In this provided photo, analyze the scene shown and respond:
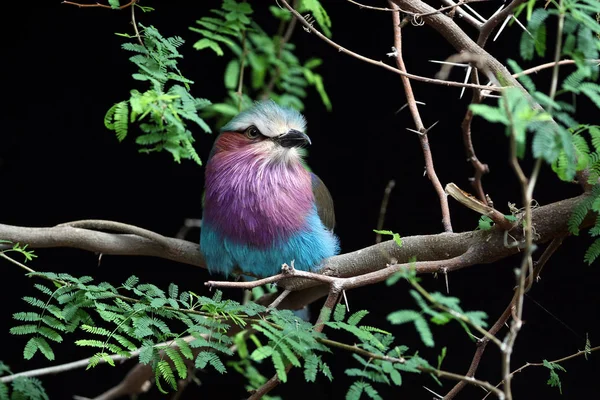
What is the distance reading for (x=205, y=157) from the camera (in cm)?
300

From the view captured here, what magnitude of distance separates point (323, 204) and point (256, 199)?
252 mm

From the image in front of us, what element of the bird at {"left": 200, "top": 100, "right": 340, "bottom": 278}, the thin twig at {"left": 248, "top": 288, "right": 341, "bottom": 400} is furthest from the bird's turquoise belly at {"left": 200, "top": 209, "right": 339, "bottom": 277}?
the thin twig at {"left": 248, "top": 288, "right": 341, "bottom": 400}

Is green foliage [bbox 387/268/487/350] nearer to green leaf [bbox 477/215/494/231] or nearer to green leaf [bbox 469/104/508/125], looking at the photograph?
green leaf [bbox 469/104/508/125]

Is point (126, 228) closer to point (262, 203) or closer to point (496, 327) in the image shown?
point (262, 203)

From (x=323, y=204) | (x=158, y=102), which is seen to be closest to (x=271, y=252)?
(x=323, y=204)

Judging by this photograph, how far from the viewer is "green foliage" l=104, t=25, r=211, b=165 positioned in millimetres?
1829

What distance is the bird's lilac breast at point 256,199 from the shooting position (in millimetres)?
2121

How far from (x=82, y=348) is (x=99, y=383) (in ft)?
0.85

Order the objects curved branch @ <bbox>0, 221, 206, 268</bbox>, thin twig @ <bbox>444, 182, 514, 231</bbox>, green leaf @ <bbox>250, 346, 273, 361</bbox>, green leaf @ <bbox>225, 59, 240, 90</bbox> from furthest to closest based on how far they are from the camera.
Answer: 1. green leaf @ <bbox>225, 59, 240, 90</bbox>
2. curved branch @ <bbox>0, 221, 206, 268</bbox>
3. thin twig @ <bbox>444, 182, 514, 231</bbox>
4. green leaf @ <bbox>250, 346, 273, 361</bbox>

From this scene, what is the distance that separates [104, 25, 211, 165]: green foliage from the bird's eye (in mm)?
191

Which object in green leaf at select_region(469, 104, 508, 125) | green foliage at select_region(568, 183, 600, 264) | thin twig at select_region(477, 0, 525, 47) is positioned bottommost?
green foliage at select_region(568, 183, 600, 264)

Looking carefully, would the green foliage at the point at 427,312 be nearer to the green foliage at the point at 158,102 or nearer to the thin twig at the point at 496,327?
the thin twig at the point at 496,327

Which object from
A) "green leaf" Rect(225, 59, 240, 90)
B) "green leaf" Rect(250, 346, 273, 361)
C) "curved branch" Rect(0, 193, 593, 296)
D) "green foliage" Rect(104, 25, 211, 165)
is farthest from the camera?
"green leaf" Rect(225, 59, 240, 90)

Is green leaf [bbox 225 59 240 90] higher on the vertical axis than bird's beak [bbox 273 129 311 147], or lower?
higher
